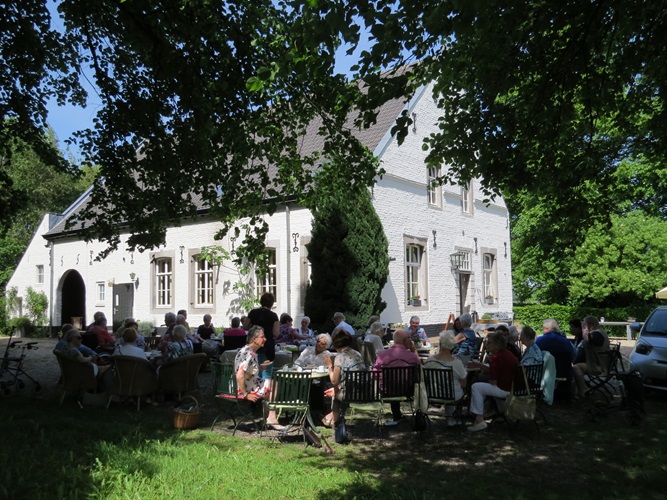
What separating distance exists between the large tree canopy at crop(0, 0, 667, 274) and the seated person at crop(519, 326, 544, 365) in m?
1.96

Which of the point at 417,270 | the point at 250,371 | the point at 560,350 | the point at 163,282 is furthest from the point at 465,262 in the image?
the point at 250,371

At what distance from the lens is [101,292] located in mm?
23641

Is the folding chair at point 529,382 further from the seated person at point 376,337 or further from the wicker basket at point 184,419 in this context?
the wicker basket at point 184,419

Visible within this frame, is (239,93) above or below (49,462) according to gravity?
above

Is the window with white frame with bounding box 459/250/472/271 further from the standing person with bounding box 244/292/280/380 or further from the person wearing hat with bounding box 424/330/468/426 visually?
the person wearing hat with bounding box 424/330/468/426

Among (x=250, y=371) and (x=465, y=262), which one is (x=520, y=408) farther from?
(x=465, y=262)

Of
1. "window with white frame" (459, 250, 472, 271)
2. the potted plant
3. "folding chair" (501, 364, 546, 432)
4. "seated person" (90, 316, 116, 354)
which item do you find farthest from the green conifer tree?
"folding chair" (501, 364, 546, 432)

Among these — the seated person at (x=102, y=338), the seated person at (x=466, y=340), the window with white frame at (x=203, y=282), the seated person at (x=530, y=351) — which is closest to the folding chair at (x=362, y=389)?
the seated person at (x=530, y=351)

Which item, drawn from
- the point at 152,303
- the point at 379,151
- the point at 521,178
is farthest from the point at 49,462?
the point at 152,303

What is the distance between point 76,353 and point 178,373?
1630mm

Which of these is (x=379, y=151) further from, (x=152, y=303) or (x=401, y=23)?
(x=401, y=23)

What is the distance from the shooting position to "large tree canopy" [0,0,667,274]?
6.47 meters

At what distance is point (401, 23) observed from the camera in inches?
199

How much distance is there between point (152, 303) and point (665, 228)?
22.2 m
